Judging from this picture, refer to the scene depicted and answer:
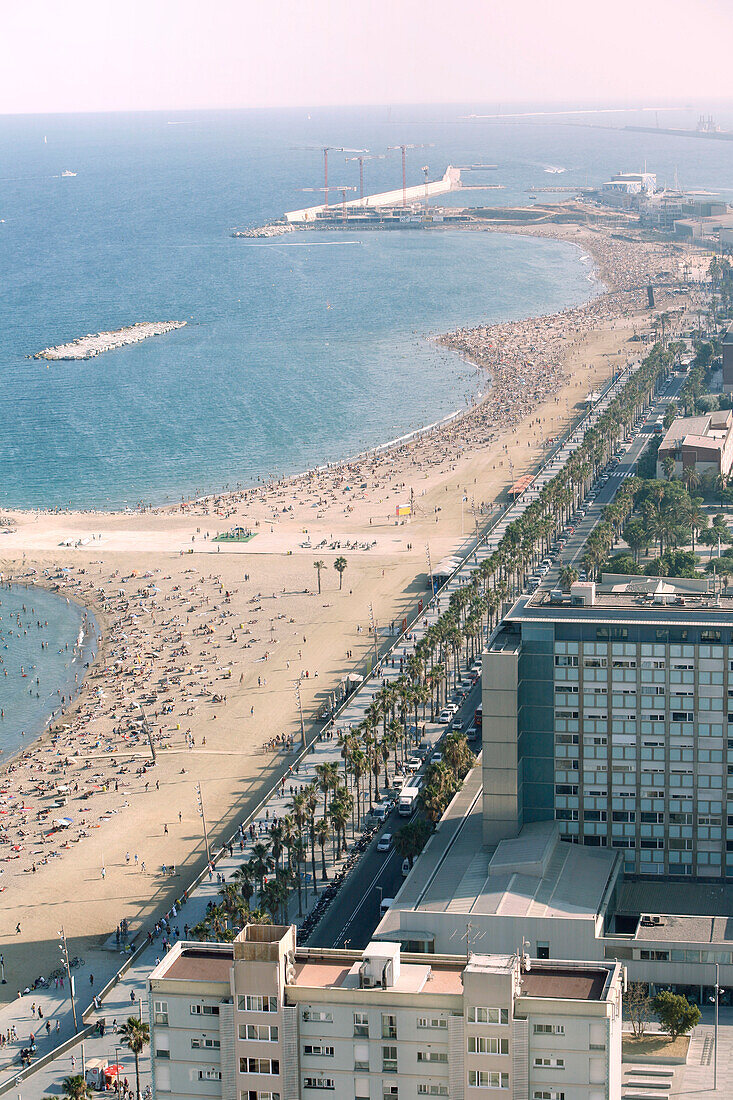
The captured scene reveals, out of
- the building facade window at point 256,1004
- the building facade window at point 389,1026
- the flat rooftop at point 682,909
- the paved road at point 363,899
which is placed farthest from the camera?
the paved road at point 363,899

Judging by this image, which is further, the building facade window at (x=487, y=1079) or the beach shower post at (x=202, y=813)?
the beach shower post at (x=202, y=813)

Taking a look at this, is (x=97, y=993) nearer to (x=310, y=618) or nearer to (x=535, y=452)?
(x=310, y=618)

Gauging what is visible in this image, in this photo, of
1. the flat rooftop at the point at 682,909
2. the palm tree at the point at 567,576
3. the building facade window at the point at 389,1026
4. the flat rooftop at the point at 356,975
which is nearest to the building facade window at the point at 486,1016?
the flat rooftop at the point at 356,975

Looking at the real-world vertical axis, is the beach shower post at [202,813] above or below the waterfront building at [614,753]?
below

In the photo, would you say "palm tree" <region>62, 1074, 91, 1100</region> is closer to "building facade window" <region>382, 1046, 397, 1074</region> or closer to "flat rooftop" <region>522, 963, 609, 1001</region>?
"building facade window" <region>382, 1046, 397, 1074</region>

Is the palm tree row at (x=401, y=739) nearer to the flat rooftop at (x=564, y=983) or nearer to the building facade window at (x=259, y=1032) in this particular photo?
the building facade window at (x=259, y=1032)

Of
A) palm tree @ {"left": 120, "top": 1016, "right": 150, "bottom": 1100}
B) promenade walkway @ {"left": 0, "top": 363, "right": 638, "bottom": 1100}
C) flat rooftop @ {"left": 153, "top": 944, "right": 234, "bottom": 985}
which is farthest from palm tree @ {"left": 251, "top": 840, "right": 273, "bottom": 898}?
flat rooftop @ {"left": 153, "top": 944, "right": 234, "bottom": 985}

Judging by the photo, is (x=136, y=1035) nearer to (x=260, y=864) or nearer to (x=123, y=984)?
(x=123, y=984)
